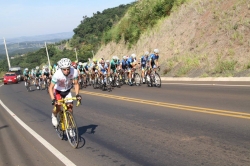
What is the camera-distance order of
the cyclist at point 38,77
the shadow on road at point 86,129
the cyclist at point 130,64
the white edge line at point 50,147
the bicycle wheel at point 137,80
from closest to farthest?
the white edge line at point 50,147 → the shadow on road at point 86,129 → the bicycle wheel at point 137,80 → the cyclist at point 130,64 → the cyclist at point 38,77

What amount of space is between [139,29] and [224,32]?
15924 mm

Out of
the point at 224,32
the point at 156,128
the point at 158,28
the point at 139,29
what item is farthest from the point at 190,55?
the point at 156,128

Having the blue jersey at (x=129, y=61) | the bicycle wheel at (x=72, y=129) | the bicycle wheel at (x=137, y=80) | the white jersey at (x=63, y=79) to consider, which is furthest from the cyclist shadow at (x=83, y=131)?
the blue jersey at (x=129, y=61)

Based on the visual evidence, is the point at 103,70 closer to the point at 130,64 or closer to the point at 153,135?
the point at 130,64

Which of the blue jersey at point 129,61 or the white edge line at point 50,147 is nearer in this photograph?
the white edge line at point 50,147

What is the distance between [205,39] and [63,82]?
19.2 metres

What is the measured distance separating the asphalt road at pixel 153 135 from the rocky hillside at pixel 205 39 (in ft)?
25.2

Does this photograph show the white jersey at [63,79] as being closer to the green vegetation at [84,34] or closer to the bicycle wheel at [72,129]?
the bicycle wheel at [72,129]

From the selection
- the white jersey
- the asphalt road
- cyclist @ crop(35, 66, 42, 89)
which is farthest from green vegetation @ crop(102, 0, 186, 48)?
the white jersey

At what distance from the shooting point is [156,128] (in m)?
8.64

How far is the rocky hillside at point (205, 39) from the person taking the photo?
A: 20422 millimetres

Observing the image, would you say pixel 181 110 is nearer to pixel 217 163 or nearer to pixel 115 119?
pixel 115 119

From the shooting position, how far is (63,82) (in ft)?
25.8

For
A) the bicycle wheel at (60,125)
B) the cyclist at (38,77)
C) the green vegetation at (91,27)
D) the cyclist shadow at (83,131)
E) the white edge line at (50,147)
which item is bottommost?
the white edge line at (50,147)
